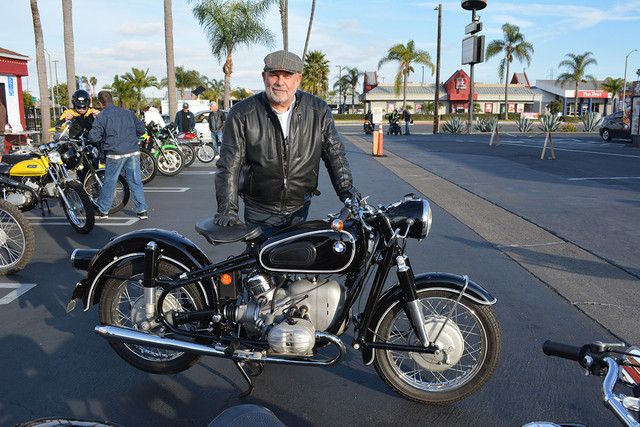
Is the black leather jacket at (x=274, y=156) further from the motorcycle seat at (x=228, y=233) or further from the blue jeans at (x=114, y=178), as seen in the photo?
the blue jeans at (x=114, y=178)

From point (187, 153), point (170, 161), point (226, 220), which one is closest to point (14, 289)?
point (226, 220)

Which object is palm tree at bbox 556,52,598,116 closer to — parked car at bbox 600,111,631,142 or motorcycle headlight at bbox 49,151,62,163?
parked car at bbox 600,111,631,142

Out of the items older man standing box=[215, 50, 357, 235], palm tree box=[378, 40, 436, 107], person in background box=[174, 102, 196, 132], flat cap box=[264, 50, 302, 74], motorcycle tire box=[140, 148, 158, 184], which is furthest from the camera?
palm tree box=[378, 40, 436, 107]

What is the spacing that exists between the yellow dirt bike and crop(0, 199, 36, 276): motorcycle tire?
165cm

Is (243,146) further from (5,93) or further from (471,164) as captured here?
(5,93)

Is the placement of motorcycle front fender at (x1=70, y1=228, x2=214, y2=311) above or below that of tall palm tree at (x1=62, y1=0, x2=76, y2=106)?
below

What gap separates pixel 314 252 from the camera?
290 cm

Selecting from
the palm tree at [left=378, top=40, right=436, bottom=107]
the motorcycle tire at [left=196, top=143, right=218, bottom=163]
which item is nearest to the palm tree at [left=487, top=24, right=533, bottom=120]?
the palm tree at [left=378, top=40, right=436, bottom=107]

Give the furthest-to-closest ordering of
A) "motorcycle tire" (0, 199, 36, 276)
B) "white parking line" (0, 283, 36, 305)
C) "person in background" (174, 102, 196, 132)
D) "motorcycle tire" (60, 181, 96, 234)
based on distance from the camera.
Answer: "person in background" (174, 102, 196, 132) < "motorcycle tire" (60, 181, 96, 234) < "motorcycle tire" (0, 199, 36, 276) < "white parking line" (0, 283, 36, 305)

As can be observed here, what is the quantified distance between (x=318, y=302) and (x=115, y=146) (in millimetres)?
5883

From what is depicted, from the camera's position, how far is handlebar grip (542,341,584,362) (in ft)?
5.02

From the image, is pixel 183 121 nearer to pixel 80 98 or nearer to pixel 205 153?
pixel 205 153

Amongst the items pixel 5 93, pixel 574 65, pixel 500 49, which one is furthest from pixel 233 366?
pixel 574 65

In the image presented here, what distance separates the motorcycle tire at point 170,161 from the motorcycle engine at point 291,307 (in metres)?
11.2
